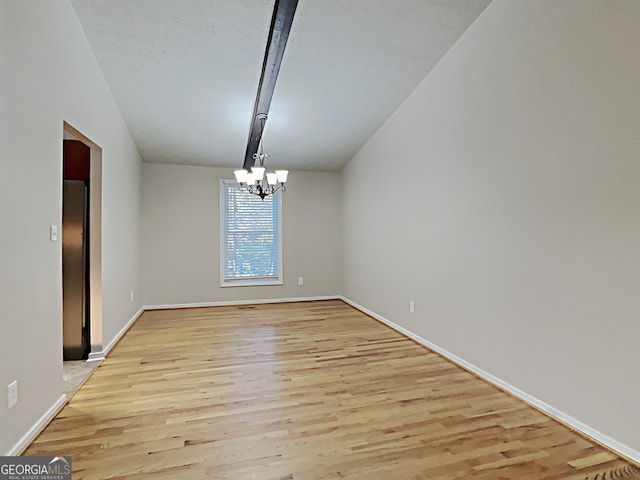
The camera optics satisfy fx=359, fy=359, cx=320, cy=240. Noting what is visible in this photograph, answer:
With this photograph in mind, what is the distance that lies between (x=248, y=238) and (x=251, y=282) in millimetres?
784

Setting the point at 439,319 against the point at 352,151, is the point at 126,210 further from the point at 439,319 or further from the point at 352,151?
the point at 439,319

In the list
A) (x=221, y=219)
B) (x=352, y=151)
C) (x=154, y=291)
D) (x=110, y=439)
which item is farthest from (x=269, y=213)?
(x=110, y=439)

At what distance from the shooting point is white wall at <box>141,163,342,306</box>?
231 inches

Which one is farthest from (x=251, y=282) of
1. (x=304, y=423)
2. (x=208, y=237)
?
(x=304, y=423)

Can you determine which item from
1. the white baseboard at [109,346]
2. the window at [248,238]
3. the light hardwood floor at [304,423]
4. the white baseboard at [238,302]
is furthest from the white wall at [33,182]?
the white baseboard at [238,302]

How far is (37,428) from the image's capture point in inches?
85.1

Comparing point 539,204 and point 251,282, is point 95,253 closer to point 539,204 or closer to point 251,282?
point 251,282

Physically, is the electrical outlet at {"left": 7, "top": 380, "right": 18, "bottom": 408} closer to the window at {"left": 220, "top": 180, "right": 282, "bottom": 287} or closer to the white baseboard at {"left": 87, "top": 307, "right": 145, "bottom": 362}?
the white baseboard at {"left": 87, "top": 307, "right": 145, "bottom": 362}

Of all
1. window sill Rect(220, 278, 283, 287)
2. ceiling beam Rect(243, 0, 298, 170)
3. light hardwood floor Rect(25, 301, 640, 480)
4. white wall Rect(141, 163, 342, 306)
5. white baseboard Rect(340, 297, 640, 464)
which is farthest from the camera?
window sill Rect(220, 278, 283, 287)

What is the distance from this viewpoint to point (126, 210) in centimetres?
471

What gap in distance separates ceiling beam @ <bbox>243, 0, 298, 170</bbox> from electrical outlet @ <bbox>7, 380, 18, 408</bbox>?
123 inches

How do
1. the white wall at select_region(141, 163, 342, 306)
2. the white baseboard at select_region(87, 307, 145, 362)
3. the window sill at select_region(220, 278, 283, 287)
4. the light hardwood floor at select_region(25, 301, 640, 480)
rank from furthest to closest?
the window sill at select_region(220, 278, 283, 287)
the white wall at select_region(141, 163, 342, 306)
the white baseboard at select_region(87, 307, 145, 362)
the light hardwood floor at select_region(25, 301, 640, 480)

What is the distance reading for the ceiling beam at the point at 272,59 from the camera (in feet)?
9.63

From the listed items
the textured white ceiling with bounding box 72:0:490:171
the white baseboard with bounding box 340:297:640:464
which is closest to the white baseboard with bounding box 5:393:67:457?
the textured white ceiling with bounding box 72:0:490:171
